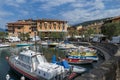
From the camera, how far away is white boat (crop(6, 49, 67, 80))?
2066cm

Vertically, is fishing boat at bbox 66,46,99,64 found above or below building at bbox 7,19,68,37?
below

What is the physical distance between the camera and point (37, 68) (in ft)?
72.9

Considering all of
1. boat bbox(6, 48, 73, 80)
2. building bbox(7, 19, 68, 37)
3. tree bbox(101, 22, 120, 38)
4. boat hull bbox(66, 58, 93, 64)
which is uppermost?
building bbox(7, 19, 68, 37)

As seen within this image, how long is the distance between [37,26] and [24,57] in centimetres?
8999

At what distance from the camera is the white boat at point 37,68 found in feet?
67.8

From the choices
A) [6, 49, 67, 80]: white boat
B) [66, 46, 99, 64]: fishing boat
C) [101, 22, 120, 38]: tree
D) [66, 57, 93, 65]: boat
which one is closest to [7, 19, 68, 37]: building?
[101, 22, 120, 38]: tree

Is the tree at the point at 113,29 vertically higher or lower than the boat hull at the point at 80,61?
higher

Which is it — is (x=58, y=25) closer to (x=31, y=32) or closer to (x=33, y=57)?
(x=31, y=32)

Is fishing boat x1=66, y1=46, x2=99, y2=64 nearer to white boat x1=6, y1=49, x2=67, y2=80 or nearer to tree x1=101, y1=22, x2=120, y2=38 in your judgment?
white boat x1=6, y1=49, x2=67, y2=80

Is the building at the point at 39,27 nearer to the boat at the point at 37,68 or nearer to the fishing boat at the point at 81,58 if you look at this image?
the fishing boat at the point at 81,58

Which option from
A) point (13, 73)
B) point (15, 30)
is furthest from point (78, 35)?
point (13, 73)

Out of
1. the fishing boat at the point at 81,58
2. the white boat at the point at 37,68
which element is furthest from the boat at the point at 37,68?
the fishing boat at the point at 81,58

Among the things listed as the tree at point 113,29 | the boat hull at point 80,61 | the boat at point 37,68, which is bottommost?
the boat hull at point 80,61

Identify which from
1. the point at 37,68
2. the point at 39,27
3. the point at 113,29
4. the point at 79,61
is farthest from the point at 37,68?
the point at 39,27
